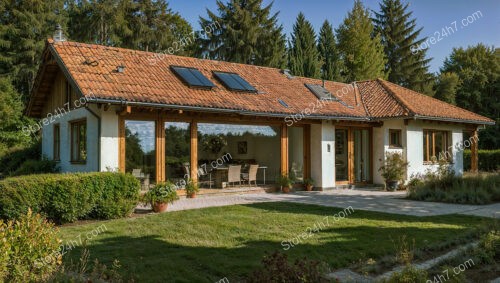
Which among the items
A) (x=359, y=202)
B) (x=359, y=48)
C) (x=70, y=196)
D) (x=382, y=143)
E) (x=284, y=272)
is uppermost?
(x=359, y=48)

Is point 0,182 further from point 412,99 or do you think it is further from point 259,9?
point 259,9

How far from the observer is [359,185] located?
60.5 feet

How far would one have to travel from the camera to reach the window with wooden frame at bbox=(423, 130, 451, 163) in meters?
19.6

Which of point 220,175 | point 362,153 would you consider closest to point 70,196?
point 220,175

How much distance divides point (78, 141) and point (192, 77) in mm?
4512

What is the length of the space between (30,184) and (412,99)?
56.3 feet

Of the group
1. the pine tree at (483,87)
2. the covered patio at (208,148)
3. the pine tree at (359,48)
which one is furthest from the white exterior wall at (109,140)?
the pine tree at (483,87)

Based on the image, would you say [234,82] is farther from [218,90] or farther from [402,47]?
[402,47]

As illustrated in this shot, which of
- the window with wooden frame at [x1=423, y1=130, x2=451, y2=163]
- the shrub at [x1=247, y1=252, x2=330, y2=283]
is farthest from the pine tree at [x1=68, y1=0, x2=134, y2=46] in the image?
the shrub at [x1=247, y1=252, x2=330, y2=283]

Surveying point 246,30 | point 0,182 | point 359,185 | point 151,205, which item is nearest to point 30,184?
point 0,182

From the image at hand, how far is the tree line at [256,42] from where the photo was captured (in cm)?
3000

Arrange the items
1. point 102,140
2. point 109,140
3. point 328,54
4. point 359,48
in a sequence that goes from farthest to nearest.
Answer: point 359,48
point 328,54
point 109,140
point 102,140

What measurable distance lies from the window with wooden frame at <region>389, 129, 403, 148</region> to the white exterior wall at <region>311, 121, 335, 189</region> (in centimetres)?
312

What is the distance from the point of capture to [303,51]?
35.1 m
